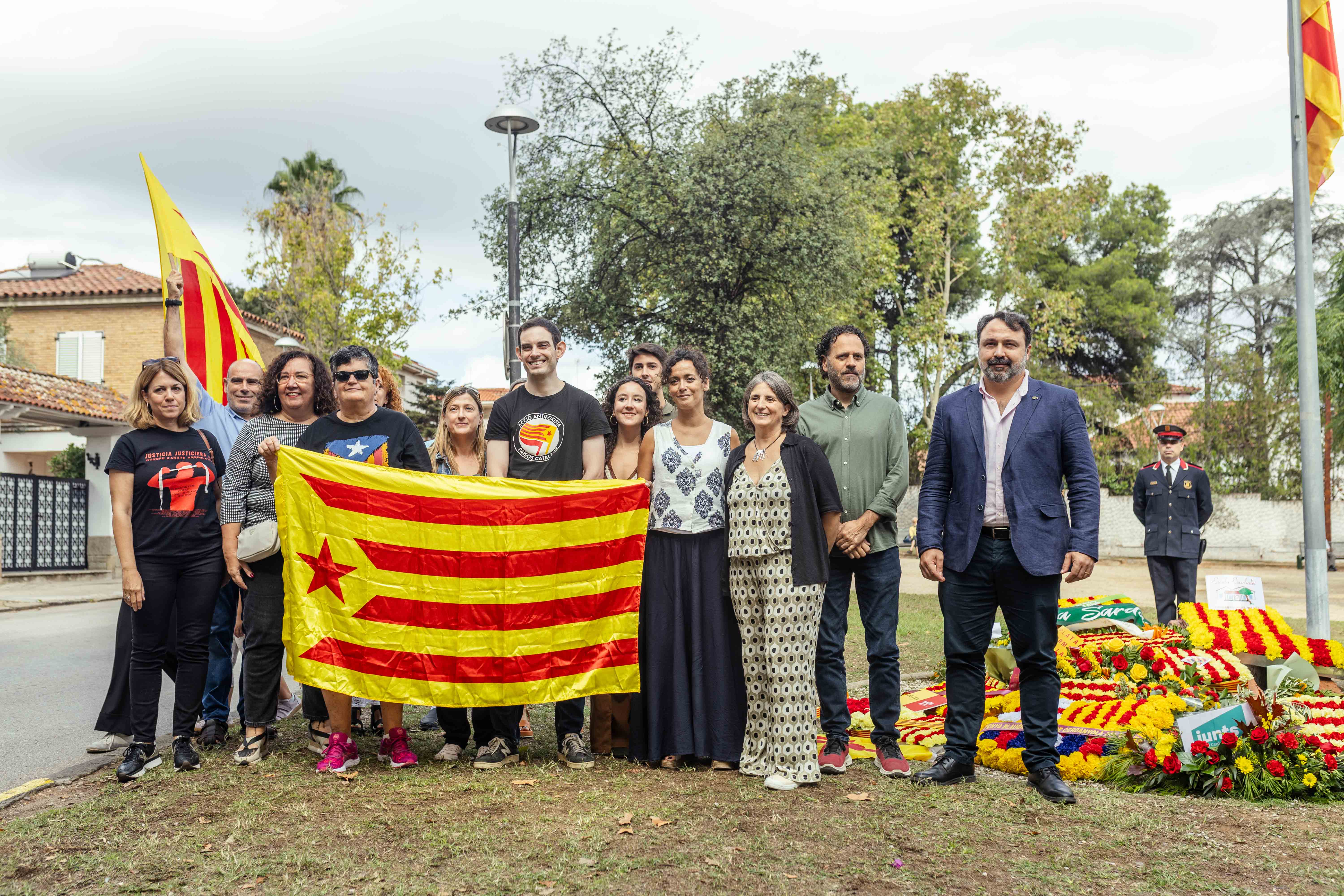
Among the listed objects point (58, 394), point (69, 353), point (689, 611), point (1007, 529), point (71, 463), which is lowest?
point (689, 611)

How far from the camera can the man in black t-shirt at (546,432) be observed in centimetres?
536

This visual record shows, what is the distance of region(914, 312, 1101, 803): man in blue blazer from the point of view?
4.64m

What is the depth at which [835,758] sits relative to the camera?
5.03 meters

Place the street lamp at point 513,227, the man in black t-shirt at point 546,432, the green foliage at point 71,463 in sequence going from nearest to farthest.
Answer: the man in black t-shirt at point 546,432 < the street lamp at point 513,227 < the green foliage at point 71,463

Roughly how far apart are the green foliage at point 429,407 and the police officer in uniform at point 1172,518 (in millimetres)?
28247

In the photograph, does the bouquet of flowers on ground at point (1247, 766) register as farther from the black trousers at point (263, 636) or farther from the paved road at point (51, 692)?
the paved road at point (51, 692)

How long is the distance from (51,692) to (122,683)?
3138 millimetres

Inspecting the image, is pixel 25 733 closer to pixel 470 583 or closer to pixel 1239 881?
pixel 470 583

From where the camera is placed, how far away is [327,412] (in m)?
5.70

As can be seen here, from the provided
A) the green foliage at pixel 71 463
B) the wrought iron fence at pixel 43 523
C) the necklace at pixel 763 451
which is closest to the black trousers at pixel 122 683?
the necklace at pixel 763 451

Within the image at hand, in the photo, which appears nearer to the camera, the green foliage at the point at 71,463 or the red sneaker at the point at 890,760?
the red sneaker at the point at 890,760

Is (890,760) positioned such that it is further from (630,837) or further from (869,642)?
(630,837)

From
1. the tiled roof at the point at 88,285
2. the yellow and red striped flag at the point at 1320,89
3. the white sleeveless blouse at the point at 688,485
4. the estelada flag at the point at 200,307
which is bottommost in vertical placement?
the white sleeveless blouse at the point at 688,485

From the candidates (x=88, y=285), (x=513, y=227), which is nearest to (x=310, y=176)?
(x=88, y=285)
